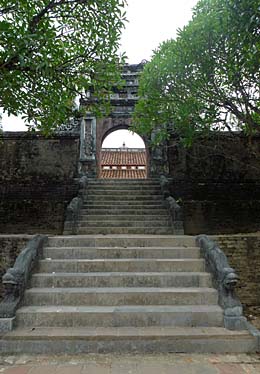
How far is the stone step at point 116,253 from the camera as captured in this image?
4.47m

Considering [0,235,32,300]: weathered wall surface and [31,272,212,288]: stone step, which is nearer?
[31,272,212,288]: stone step

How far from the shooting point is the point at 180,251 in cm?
452

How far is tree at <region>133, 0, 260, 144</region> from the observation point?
16.1ft

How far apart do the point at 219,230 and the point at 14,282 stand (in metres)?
6.48

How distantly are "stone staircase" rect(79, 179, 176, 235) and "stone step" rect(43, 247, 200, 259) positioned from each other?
2.14 meters

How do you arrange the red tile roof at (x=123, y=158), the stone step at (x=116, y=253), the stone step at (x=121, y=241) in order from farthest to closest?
the red tile roof at (x=123, y=158), the stone step at (x=121, y=241), the stone step at (x=116, y=253)

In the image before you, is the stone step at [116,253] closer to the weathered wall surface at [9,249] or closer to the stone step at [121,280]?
the stone step at [121,280]

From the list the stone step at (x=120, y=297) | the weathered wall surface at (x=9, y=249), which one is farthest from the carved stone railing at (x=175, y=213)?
the weathered wall surface at (x=9, y=249)

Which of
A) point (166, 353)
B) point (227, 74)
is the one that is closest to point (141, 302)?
point (166, 353)

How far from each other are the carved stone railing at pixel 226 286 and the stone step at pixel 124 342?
176 mm

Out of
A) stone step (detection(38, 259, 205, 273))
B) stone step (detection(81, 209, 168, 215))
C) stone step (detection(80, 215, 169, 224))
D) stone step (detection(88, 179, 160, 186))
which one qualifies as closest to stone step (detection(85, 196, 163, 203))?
stone step (detection(81, 209, 168, 215))

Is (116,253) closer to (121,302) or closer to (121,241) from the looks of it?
(121,241)

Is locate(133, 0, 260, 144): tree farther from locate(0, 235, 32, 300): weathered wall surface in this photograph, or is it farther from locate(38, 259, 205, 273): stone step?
locate(0, 235, 32, 300): weathered wall surface

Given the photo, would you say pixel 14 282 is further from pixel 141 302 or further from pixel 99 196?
pixel 99 196
